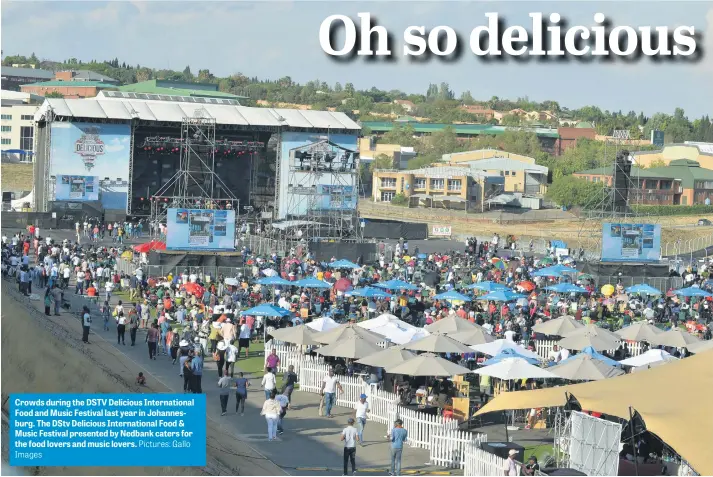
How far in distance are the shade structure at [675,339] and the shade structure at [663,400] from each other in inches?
359

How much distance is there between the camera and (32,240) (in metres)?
47.2

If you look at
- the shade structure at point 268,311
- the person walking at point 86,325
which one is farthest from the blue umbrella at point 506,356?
the person walking at point 86,325

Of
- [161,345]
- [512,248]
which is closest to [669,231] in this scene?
[512,248]

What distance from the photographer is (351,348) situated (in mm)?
23328

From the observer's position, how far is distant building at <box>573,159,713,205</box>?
343 ft

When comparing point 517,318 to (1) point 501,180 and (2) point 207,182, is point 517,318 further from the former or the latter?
(1) point 501,180

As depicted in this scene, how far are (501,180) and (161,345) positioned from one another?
78622mm

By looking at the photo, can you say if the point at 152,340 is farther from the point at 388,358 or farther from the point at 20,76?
the point at 20,76

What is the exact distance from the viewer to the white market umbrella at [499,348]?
938 inches

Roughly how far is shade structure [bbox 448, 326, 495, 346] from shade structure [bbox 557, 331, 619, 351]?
163 centimetres

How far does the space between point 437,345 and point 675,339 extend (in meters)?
6.20

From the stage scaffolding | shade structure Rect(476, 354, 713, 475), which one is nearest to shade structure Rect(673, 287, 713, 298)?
shade structure Rect(476, 354, 713, 475)

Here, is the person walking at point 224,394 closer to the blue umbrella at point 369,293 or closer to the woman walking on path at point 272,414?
the woman walking on path at point 272,414

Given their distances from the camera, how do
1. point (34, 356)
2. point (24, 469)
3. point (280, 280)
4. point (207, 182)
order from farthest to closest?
point (207, 182) → point (280, 280) → point (34, 356) → point (24, 469)
